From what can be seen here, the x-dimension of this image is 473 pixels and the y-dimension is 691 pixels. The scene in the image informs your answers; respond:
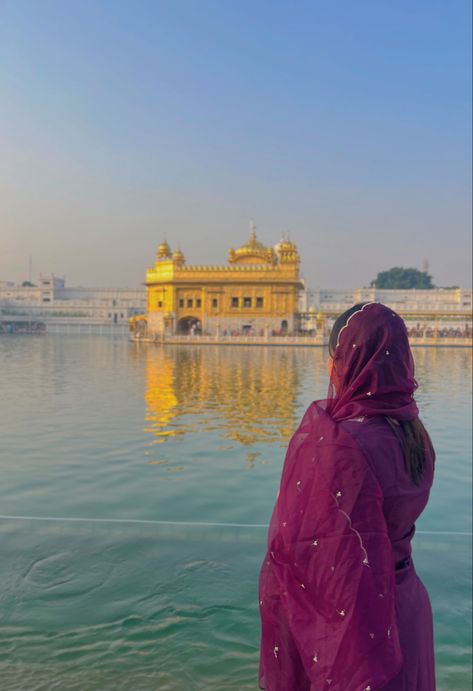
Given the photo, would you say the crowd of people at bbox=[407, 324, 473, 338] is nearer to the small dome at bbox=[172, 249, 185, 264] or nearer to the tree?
the small dome at bbox=[172, 249, 185, 264]

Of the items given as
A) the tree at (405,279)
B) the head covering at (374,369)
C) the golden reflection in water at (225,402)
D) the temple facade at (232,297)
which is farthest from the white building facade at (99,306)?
the head covering at (374,369)

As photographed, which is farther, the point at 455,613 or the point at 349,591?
the point at 455,613

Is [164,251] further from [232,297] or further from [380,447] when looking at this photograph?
[380,447]

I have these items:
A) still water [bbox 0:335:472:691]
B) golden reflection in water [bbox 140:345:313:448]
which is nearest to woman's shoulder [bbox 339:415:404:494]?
still water [bbox 0:335:472:691]

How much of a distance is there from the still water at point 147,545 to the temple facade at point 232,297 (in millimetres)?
26195

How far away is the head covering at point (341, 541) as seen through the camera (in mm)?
1029

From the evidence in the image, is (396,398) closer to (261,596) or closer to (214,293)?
(261,596)

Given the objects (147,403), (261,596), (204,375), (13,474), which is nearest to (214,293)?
(204,375)

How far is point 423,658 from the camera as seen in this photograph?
3.69ft

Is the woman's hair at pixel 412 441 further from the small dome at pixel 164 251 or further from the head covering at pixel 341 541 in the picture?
the small dome at pixel 164 251

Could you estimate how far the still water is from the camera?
224 centimetres

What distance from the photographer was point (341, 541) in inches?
40.6

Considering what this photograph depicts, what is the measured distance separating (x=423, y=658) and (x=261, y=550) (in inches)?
83.6

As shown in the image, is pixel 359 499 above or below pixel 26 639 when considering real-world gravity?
above
